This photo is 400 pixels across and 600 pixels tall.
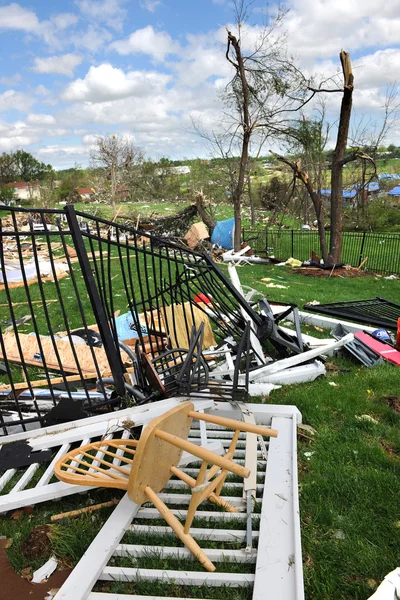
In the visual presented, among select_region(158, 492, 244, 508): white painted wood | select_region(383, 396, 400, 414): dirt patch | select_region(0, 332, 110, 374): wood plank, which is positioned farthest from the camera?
select_region(0, 332, 110, 374): wood plank

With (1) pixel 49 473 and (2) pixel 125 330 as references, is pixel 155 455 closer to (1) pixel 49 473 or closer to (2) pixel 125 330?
(1) pixel 49 473

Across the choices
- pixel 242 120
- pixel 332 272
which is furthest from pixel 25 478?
pixel 242 120

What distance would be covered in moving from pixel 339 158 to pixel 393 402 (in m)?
10.7

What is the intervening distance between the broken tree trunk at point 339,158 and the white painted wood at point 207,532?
1190 cm

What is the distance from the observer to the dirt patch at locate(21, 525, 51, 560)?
212 cm

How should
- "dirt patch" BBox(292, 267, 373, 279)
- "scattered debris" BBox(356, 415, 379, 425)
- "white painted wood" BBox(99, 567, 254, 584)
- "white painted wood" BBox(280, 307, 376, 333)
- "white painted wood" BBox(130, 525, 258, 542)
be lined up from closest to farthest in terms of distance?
"white painted wood" BBox(99, 567, 254, 584)
"white painted wood" BBox(130, 525, 258, 542)
"scattered debris" BBox(356, 415, 379, 425)
"white painted wood" BBox(280, 307, 376, 333)
"dirt patch" BBox(292, 267, 373, 279)

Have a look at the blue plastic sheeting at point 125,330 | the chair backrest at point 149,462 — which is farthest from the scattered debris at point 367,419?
the blue plastic sheeting at point 125,330

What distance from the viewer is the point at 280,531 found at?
2.02 meters

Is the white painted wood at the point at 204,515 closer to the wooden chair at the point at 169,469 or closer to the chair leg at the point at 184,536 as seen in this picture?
the wooden chair at the point at 169,469

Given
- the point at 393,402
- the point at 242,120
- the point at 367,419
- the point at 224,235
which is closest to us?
the point at 367,419

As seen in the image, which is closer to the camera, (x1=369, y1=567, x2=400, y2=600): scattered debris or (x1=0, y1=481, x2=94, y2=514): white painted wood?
(x1=369, y1=567, x2=400, y2=600): scattered debris

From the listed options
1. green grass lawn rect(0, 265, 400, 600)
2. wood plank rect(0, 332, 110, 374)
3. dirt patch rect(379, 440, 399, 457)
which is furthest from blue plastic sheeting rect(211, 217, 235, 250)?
dirt patch rect(379, 440, 399, 457)

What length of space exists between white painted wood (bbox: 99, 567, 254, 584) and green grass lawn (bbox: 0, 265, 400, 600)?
0.12 feet

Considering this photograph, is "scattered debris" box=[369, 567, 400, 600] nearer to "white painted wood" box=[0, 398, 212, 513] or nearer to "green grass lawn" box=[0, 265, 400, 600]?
"green grass lawn" box=[0, 265, 400, 600]
